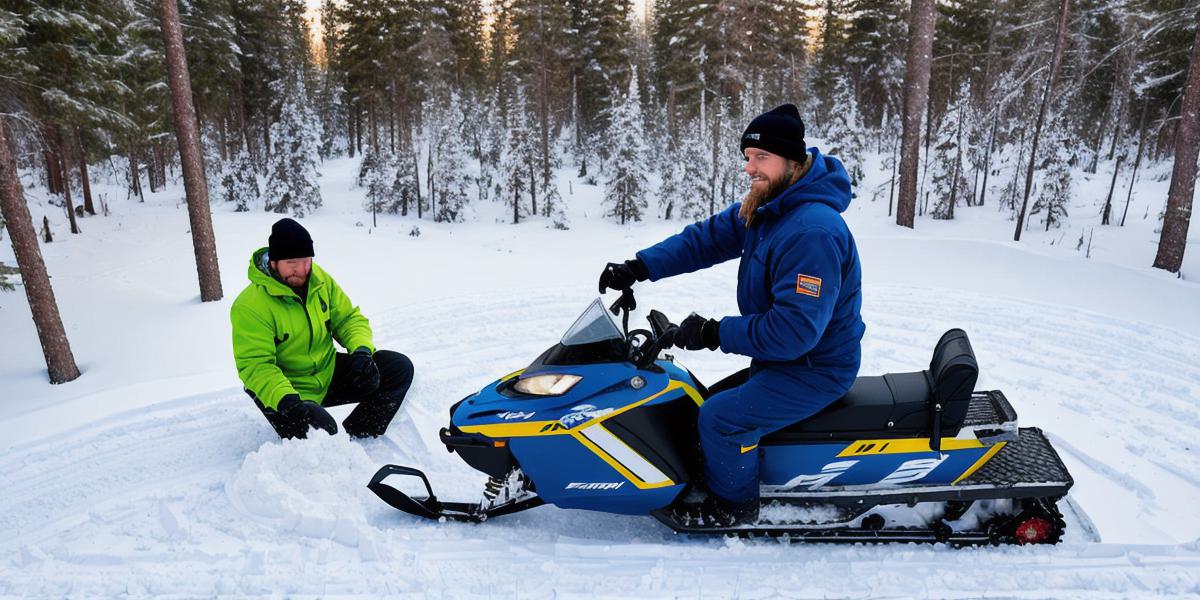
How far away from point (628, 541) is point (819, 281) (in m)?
1.69

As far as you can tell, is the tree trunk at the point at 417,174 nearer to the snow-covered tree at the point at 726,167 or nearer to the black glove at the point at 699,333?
the snow-covered tree at the point at 726,167

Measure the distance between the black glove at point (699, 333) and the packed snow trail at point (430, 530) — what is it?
45.5 inches

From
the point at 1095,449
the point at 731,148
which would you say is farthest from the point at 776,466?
the point at 731,148

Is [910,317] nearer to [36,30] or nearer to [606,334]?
[606,334]

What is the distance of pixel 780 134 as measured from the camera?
275cm

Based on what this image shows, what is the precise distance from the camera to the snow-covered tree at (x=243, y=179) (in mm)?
27312

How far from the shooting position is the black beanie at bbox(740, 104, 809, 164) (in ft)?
9.04

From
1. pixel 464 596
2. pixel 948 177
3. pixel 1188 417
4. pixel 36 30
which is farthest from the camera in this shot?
pixel 948 177

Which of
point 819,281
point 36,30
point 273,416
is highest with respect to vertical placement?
point 36,30

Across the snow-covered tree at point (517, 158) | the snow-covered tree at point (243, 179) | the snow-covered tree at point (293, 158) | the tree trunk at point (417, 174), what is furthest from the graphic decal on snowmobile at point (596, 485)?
the snow-covered tree at point (243, 179)

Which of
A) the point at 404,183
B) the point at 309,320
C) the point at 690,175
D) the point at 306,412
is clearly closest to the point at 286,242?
the point at 309,320

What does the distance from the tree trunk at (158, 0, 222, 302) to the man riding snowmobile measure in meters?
8.19

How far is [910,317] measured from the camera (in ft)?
25.2

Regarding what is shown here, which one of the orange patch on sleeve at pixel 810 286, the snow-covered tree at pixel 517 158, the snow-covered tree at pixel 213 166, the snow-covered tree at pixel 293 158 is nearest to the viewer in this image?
the orange patch on sleeve at pixel 810 286
